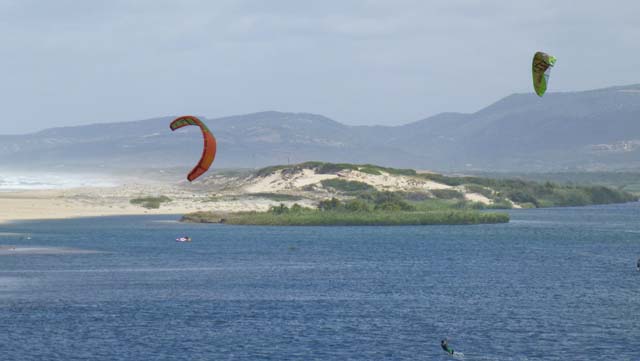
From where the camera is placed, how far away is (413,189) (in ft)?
581

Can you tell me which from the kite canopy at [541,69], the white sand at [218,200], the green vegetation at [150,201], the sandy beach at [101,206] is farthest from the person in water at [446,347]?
the green vegetation at [150,201]

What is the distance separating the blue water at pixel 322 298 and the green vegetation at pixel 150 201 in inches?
2316

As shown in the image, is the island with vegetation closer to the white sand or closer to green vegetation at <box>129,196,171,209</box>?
the white sand

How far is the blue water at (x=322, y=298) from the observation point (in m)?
51.9

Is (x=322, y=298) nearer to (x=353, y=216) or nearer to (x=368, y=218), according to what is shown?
(x=368, y=218)

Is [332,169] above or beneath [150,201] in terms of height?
above

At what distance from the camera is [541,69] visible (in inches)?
2196

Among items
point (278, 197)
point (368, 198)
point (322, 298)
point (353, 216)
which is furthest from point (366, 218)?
point (322, 298)

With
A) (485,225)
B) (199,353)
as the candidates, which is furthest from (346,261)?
(485,225)

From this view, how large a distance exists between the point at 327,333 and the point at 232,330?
4.25m

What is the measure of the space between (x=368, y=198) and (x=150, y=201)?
32931mm

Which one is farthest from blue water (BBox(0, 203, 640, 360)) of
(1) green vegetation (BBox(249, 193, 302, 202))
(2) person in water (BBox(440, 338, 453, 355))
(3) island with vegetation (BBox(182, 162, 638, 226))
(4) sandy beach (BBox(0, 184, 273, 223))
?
(1) green vegetation (BBox(249, 193, 302, 202))

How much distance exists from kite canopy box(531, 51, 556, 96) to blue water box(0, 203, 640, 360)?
10.5 m

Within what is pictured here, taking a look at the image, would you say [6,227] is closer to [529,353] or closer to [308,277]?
[308,277]
